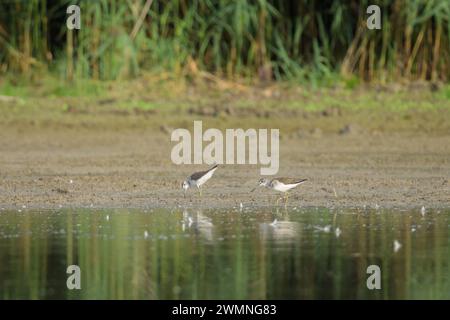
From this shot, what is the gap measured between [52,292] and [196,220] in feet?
8.05

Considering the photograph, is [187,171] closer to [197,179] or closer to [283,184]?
[197,179]

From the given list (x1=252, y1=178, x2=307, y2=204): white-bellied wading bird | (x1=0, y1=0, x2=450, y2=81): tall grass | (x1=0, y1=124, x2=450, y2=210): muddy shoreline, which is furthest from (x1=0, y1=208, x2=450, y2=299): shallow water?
(x1=0, y1=0, x2=450, y2=81): tall grass

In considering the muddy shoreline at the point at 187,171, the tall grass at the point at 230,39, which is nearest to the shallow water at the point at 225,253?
the muddy shoreline at the point at 187,171

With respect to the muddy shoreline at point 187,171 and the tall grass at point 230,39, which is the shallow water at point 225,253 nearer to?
the muddy shoreline at point 187,171

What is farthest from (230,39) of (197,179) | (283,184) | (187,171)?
(283,184)

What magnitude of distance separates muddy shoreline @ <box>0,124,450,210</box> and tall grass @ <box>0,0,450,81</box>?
1530 millimetres

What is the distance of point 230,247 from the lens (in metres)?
7.91

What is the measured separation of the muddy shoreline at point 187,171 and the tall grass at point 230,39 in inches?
60.2

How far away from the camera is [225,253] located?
772 centimetres

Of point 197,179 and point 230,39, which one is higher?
point 230,39

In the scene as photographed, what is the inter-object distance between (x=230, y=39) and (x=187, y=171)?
11.5 feet

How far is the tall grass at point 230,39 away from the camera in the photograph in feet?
46.0
